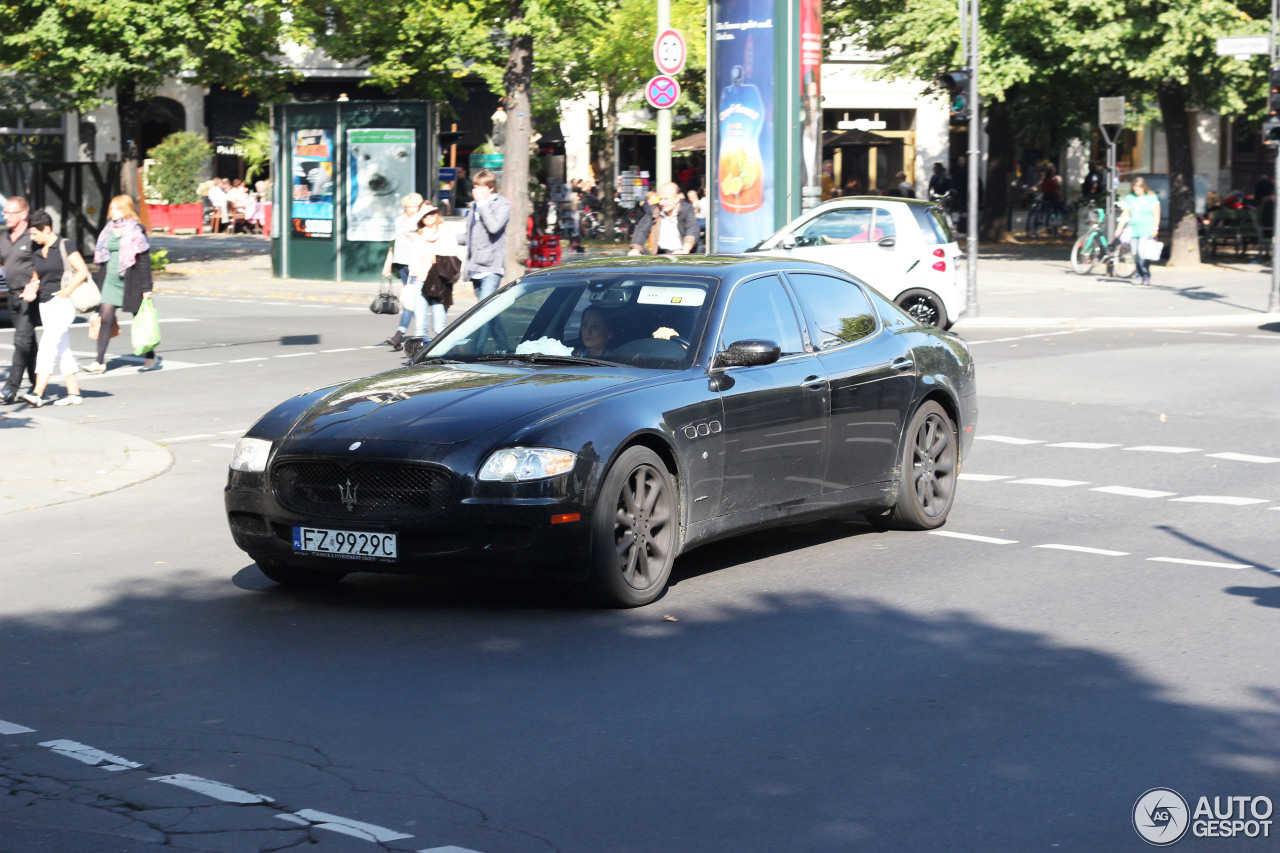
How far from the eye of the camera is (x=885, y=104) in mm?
61250

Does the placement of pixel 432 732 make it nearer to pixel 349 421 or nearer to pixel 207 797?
pixel 207 797

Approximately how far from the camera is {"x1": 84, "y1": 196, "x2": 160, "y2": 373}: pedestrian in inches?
689

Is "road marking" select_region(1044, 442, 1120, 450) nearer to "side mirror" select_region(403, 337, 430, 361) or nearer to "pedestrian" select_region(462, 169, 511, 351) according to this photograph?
"side mirror" select_region(403, 337, 430, 361)

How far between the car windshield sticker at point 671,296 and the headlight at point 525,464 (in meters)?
1.45

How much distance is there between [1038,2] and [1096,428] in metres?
20.8

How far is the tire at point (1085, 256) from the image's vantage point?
109 feet

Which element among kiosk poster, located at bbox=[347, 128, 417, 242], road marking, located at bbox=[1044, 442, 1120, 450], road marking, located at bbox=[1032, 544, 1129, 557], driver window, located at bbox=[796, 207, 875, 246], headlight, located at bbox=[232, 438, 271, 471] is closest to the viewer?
headlight, located at bbox=[232, 438, 271, 471]

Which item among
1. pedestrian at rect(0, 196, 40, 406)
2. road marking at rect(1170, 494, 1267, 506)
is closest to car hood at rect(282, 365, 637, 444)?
road marking at rect(1170, 494, 1267, 506)

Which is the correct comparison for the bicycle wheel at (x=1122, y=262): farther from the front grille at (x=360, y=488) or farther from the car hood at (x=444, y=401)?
the front grille at (x=360, y=488)

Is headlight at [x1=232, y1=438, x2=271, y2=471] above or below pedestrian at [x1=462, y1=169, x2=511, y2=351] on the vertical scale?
below

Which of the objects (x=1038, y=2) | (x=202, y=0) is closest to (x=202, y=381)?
(x=202, y=0)

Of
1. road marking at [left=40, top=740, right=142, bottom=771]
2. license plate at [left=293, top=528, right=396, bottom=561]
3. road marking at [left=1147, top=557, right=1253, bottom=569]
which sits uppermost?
license plate at [left=293, top=528, right=396, bottom=561]

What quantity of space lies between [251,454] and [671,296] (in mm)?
2134

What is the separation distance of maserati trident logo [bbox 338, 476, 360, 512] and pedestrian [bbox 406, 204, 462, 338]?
35.4 feet
